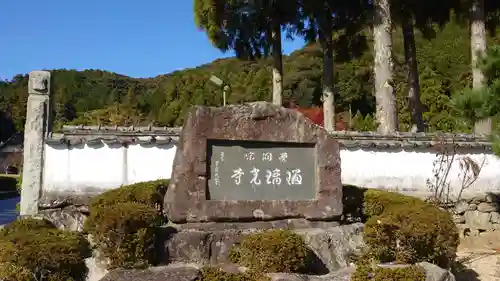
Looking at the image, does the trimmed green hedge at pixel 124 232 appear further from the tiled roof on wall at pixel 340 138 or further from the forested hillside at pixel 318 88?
the forested hillside at pixel 318 88

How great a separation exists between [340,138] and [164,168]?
354cm

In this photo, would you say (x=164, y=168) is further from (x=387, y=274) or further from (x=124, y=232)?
(x=387, y=274)

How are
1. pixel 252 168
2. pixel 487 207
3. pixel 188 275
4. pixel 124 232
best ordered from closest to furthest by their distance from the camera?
pixel 188 275
pixel 124 232
pixel 252 168
pixel 487 207

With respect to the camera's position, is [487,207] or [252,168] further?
[487,207]

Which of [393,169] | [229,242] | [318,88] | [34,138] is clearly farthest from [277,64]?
[318,88]

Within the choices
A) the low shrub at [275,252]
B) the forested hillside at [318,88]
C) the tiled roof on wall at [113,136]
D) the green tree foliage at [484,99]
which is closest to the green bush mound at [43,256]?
the low shrub at [275,252]

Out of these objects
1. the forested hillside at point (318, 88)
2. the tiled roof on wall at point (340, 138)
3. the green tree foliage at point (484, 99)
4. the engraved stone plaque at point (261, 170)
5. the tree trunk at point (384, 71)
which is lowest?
the engraved stone plaque at point (261, 170)

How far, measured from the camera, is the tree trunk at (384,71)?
11.7m

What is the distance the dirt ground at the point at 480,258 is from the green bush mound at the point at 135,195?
452 cm

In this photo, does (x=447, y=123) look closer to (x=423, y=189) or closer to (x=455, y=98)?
(x=423, y=189)

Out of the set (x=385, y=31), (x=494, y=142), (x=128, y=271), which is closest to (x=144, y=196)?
(x=128, y=271)

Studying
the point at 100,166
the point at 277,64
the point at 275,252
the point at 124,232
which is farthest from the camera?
the point at 277,64

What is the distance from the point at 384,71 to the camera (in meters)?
12.1

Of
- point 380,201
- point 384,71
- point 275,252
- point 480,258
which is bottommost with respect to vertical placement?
point 480,258
